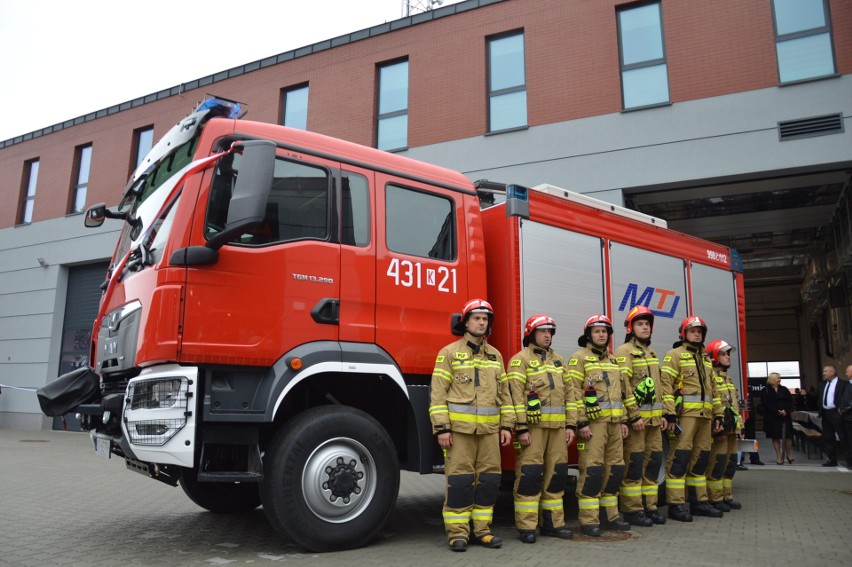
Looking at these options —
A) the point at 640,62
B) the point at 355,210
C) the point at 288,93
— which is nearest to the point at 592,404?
the point at 355,210

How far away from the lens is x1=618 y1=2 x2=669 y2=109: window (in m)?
12.6

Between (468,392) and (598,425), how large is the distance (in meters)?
1.47

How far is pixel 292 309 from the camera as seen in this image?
4672 millimetres

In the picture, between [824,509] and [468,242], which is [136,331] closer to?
[468,242]

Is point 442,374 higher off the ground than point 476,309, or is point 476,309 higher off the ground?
point 476,309

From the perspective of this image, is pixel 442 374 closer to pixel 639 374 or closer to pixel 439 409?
pixel 439 409

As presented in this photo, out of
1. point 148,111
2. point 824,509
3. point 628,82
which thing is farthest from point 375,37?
point 824,509

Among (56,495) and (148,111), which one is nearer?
(56,495)

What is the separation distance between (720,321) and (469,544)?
202 inches

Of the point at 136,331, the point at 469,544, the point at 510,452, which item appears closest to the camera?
the point at 136,331

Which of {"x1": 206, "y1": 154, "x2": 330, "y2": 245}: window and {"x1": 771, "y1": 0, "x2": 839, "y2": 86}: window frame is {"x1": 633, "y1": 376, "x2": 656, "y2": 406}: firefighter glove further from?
{"x1": 771, "y1": 0, "x2": 839, "y2": 86}: window frame

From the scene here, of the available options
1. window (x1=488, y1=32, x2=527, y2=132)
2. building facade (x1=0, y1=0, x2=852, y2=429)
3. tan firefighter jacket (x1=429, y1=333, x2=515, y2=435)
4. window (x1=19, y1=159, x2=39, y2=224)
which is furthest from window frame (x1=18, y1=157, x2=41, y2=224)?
tan firefighter jacket (x1=429, y1=333, x2=515, y2=435)

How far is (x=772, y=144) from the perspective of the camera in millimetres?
11555

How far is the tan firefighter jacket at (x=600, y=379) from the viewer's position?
5.85 meters
